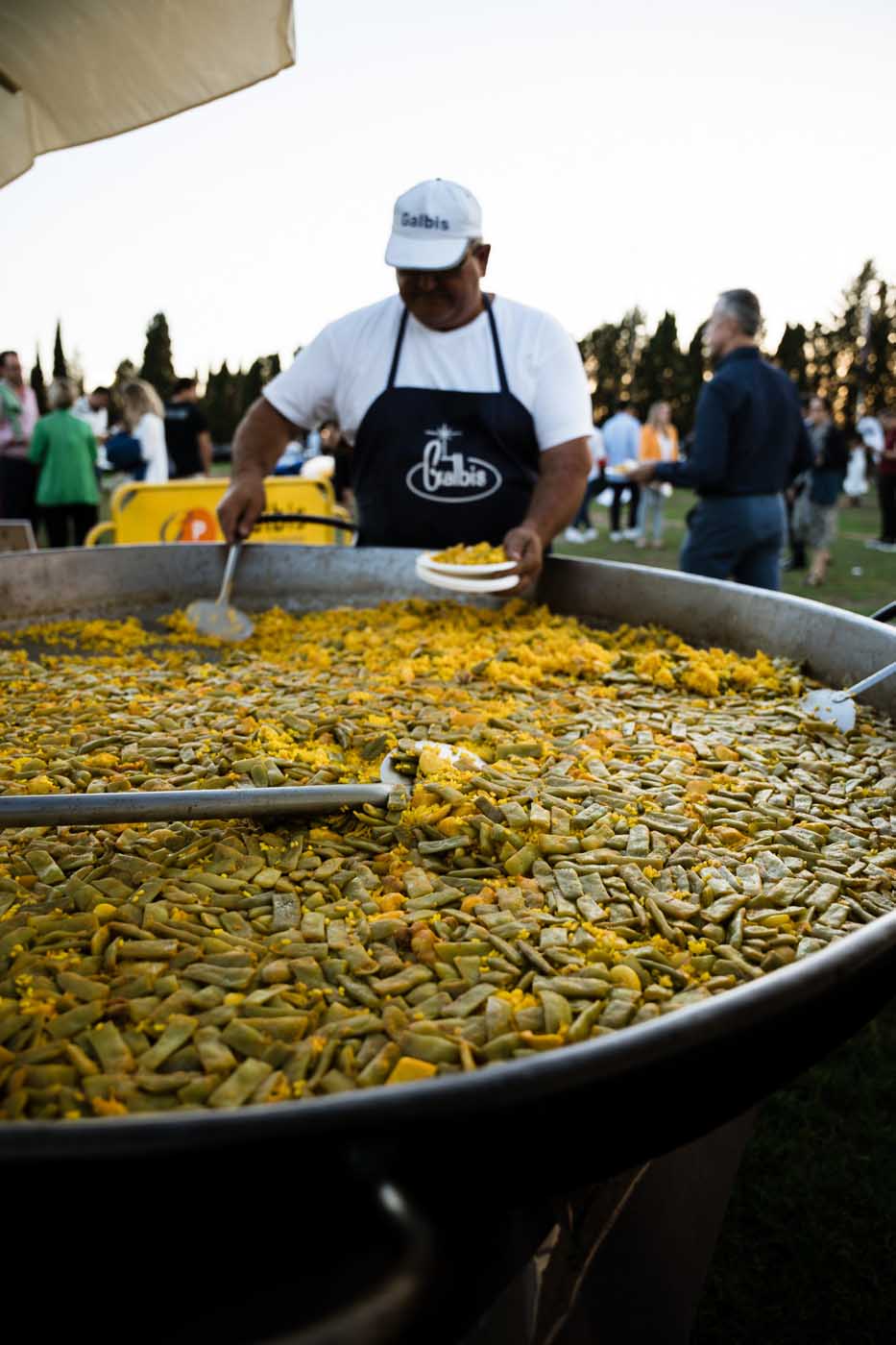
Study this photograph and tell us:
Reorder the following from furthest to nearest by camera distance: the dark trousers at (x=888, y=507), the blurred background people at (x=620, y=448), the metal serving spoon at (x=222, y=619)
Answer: the blurred background people at (x=620, y=448)
the dark trousers at (x=888, y=507)
the metal serving spoon at (x=222, y=619)

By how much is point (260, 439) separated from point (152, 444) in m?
6.98

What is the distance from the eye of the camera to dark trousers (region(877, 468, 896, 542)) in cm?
1360

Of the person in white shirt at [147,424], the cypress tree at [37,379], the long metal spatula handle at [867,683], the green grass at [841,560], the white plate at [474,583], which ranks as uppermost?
the cypress tree at [37,379]

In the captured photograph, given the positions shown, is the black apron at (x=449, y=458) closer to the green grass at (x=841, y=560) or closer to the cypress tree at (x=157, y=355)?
the green grass at (x=841, y=560)

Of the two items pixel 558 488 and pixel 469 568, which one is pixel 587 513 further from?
pixel 469 568

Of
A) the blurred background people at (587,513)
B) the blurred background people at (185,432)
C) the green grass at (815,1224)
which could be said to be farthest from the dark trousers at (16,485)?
the green grass at (815,1224)

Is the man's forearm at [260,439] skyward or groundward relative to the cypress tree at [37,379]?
groundward

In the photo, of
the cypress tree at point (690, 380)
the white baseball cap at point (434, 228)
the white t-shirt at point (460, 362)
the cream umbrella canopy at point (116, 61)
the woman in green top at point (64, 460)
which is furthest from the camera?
the cypress tree at point (690, 380)

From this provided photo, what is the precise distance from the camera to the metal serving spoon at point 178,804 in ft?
3.93

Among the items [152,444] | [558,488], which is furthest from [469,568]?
[152,444]

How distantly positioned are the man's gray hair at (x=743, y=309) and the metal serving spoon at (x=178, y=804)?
13.9 feet

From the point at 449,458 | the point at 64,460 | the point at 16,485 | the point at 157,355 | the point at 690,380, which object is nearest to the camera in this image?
the point at 449,458

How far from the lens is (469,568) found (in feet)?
8.52

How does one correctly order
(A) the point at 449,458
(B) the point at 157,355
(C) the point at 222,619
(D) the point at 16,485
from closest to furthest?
(C) the point at 222,619 → (A) the point at 449,458 → (D) the point at 16,485 → (B) the point at 157,355
